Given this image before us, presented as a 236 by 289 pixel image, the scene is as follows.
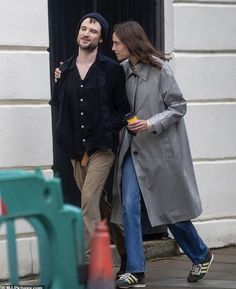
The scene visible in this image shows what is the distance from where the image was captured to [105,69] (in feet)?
23.8

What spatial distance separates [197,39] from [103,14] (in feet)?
3.05

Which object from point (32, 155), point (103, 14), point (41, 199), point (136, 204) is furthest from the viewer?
point (103, 14)

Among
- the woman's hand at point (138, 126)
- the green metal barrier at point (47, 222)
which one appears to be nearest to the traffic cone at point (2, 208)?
the green metal barrier at point (47, 222)

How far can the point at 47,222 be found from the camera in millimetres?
4398

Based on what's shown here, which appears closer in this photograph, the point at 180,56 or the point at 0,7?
the point at 0,7

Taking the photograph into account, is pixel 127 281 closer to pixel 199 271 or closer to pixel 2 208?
pixel 199 271

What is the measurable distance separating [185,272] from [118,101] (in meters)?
1.67

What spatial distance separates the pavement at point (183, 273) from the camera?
7430 mm

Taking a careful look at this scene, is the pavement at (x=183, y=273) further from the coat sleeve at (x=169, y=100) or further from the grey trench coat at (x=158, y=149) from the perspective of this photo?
the coat sleeve at (x=169, y=100)

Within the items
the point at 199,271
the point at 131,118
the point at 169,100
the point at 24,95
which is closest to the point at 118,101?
the point at 131,118

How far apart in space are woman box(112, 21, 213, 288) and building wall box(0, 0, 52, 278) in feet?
2.53

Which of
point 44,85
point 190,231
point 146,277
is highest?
point 44,85

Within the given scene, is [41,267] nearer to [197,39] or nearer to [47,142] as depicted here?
[47,142]

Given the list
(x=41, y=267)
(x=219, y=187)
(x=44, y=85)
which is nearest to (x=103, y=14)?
(x=44, y=85)
